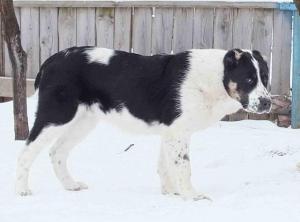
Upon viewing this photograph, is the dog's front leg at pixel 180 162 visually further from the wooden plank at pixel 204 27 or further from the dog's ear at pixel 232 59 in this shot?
the wooden plank at pixel 204 27

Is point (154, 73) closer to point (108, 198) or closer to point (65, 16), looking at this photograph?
point (108, 198)

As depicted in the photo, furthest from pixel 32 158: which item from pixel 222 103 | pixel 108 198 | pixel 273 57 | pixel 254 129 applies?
pixel 273 57

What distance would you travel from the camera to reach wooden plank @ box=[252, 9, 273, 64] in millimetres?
8297

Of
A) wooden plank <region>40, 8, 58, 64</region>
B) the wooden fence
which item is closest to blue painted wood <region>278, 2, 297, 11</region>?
the wooden fence

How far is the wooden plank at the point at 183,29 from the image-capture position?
8602mm

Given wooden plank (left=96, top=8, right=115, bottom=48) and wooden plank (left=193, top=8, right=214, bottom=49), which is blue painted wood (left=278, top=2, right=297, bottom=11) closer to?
wooden plank (left=193, top=8, right=214, bottom=49)

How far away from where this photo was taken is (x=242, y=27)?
839 cm

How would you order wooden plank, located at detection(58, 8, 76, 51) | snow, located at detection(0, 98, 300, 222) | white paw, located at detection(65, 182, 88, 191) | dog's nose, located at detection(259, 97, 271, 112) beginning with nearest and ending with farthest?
snow, located at detection(0, 98, 300, 222), dog's nose, located at detection(259, 97, 271, 112), white paw, located at detection(65, 182, 88, 191), wooden plank, located at detection(58, 8, 76, 51)

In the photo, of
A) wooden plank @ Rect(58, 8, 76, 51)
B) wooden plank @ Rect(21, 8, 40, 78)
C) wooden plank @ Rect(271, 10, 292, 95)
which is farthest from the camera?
wooden plank @ Rect(21, 8, 40, 78)

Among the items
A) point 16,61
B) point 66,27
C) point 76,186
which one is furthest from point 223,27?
point 76,186

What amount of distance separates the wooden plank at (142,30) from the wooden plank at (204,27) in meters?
0.63

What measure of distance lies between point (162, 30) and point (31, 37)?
6.34 feet

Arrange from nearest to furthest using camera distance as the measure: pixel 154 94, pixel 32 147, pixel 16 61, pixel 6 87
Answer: pixel 154 94 → pixel 32 147 → pixel 16 61 → pixel 6 87

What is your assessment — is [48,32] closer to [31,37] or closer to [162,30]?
[31,37]
